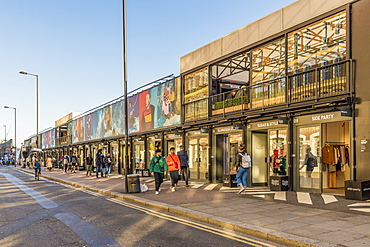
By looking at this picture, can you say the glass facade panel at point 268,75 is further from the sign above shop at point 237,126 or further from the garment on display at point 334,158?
the garment on display at point 334,158

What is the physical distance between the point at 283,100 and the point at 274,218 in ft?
23.7

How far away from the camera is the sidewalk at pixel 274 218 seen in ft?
21.0

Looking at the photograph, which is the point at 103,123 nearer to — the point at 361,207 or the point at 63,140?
the point at 63,140

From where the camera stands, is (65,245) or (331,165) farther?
(331,165)

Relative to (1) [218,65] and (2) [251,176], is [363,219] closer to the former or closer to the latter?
(2) [251,176]

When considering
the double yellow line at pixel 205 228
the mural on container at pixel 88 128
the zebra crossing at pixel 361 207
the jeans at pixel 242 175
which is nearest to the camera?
the double yellow line at pixel 205 228

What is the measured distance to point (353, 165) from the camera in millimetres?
11422

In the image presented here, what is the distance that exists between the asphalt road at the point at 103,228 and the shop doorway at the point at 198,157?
8.70 meters

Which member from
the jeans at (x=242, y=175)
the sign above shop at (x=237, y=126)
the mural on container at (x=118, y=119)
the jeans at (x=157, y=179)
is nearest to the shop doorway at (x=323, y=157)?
the jeans at (x=242, y=175)

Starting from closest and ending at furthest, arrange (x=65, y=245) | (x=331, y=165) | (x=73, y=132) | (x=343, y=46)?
(x=65, y=245) < (x=343, y=46) < (x=331, y=165) < (x=73, y=132)

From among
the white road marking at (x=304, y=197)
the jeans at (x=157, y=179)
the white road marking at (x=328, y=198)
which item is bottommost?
the white road marking at (x=304, y=197)

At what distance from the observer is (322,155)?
12.8 metres

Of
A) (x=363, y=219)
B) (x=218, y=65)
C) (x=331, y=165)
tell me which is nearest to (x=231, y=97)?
(x=218, y=65)

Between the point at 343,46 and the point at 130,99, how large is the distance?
1971cm
